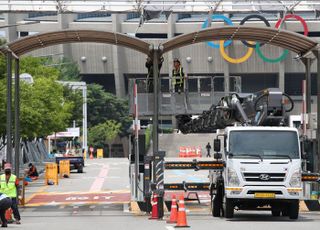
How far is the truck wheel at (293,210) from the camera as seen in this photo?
1075 inches

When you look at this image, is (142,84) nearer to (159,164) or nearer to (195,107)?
(195,107)

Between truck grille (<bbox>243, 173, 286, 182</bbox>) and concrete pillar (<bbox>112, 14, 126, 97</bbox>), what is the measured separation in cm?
9899

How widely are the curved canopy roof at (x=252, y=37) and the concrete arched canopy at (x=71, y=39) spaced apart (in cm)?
110

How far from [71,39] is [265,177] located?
32.5ft

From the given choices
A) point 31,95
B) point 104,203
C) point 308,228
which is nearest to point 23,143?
point 31,95

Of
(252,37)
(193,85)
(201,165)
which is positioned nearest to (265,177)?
(201,165)

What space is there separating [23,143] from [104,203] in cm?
4079

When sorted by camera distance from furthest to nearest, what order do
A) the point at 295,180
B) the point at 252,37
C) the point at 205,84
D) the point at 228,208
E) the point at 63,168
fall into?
the point at 63,168
the point at 205,84
the point at 252,37
the point at 228,208
the point at 295,180

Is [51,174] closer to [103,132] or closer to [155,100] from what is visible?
[155,100]

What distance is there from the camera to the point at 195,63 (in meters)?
129

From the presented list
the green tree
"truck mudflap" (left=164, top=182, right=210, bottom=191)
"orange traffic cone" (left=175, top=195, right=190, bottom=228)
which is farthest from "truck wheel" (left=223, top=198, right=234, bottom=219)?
the green tree

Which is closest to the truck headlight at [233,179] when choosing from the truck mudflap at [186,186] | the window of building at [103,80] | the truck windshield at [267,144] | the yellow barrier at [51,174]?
the truck windshield at [267,144]

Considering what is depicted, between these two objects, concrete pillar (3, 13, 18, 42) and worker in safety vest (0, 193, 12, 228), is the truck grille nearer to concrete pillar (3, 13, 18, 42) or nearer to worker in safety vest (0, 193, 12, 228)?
worker in safety vest (0, 193, 12, 228)

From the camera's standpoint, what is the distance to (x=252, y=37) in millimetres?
33438
